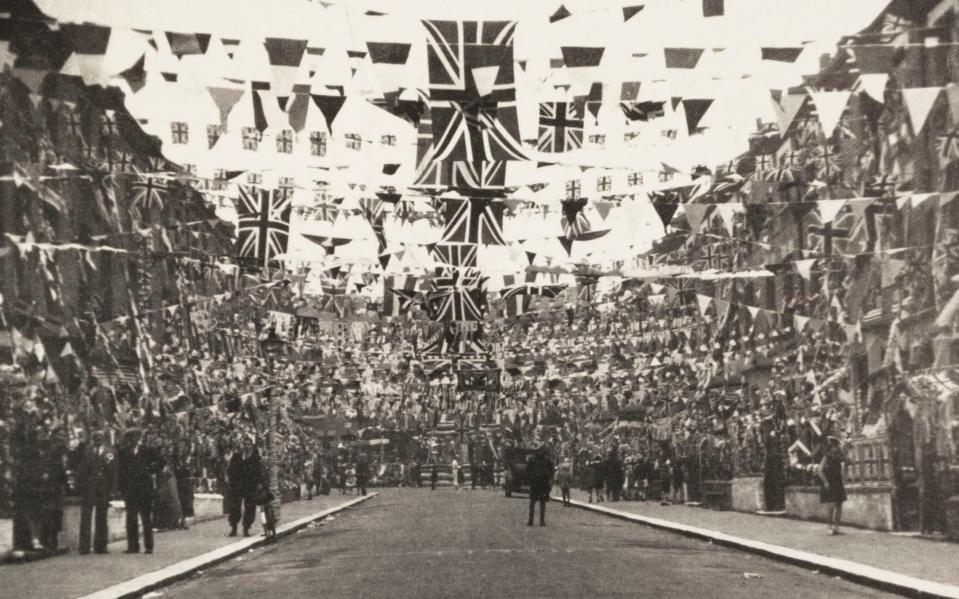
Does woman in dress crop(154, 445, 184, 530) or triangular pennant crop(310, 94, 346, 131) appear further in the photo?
woman in dress crop(154, 445, 184, 530)

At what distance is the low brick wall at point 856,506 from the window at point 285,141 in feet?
55.7

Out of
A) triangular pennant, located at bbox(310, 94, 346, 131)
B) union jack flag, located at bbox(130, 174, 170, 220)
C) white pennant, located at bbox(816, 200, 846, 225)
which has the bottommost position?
white pennant, located at bbox(816, 200, 846, 225)

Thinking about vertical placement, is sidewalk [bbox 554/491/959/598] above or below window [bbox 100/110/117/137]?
below

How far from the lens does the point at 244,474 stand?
29.9 meters

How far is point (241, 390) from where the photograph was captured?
40.9 meters

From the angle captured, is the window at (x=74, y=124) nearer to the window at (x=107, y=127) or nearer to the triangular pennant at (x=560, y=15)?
the window at (x=107, y=127)

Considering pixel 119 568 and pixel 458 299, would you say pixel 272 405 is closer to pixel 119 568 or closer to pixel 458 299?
pixel 458 299

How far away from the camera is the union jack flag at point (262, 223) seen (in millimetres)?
27219

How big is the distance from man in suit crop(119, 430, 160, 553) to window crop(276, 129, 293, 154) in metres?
15.5

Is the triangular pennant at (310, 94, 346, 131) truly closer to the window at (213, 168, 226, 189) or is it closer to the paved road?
the window at (213, 168, 226, 189)

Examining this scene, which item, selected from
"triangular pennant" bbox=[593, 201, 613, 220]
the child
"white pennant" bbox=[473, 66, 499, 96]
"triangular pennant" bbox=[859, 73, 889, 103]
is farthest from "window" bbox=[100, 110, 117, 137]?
"triangular pennant" bbox=[859, 73, 889, 103]

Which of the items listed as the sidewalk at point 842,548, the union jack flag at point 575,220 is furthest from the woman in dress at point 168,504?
the sidewalk at point 842,548

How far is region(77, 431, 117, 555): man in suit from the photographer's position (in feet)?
79.8

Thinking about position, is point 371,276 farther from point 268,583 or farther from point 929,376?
point 268,583
